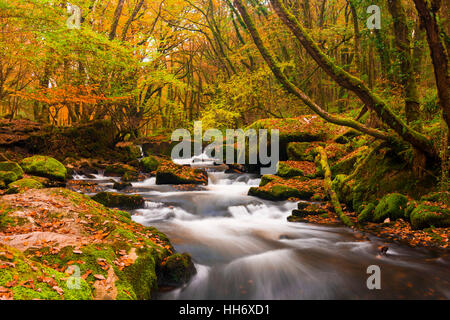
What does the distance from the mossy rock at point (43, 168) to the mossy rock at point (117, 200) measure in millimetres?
3385

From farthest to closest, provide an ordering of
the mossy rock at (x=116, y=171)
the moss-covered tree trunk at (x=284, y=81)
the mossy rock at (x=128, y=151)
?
the mossy rock at (x=128, y=151), the mossy rock at (x=116, y=171), the moss-covered tree trunk at (x=284, y=81)

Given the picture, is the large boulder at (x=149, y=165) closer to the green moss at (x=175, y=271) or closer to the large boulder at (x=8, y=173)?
the large boulder at (x=8, y=173)

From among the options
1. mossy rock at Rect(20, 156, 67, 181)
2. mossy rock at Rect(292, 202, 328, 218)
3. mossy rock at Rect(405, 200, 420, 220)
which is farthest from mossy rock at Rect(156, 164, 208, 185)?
mossy rock at Rect(405, 200, 420, 220)

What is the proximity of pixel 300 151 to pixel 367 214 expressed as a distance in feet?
22.6

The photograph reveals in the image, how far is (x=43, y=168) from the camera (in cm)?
979

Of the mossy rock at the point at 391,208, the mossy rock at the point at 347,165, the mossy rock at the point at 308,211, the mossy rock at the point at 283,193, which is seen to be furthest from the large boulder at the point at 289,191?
the mossy rock at the point at 391,208

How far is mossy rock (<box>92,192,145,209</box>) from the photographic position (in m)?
7.46

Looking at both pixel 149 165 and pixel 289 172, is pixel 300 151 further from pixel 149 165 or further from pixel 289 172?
pixel 149 165

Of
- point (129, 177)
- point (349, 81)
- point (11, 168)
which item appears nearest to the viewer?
point (349, 81)

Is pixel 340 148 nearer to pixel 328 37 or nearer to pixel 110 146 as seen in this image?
pixel 328 37
